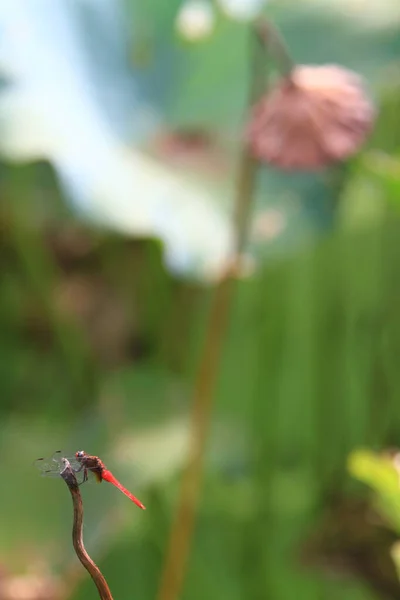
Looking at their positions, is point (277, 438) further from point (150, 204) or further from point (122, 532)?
point (150, 204)

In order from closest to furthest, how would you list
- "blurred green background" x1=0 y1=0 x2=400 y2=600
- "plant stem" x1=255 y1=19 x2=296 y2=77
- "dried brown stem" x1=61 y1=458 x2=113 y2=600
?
"dried brown stem" x1=61 y1=458 x2=113 y2=600
"plant stem" x1=255 y1=19 x2=296 y2=77
"blurred green background" x1=0 y1=0 x2=400 y2=600

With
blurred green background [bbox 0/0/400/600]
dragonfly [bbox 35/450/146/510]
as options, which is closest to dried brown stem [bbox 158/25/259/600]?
blurred green background [bbox 0/0/400/600]

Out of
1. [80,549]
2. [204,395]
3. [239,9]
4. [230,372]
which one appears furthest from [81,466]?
[230,372]

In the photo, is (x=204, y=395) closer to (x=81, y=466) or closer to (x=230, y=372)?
(x=230, y=372)

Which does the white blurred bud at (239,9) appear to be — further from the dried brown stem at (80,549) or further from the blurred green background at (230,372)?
the dried brown stem at (80,549)

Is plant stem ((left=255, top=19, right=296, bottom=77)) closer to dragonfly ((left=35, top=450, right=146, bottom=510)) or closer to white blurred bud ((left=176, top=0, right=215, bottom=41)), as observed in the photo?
white blurred bud ((left=176, top=0, right=215, bottom=41))

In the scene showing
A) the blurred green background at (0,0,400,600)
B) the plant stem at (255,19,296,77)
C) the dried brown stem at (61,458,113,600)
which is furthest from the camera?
the blurred green background at (0,0,400,600)

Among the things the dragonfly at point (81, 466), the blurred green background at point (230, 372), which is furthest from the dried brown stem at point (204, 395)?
the dragonfly at point (81, 466)

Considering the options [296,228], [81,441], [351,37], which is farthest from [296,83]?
[81,441]

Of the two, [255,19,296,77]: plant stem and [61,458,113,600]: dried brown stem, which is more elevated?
[255,19,296,77]: plant stem
